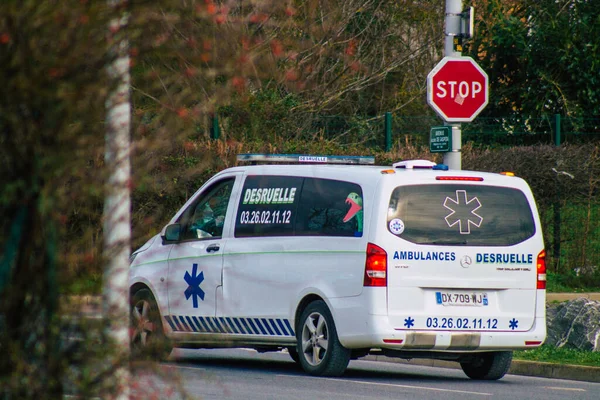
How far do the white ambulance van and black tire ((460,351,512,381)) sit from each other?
13 millimetres

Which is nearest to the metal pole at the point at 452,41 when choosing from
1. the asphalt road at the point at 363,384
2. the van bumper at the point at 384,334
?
the asphalt road at the point at 363,384

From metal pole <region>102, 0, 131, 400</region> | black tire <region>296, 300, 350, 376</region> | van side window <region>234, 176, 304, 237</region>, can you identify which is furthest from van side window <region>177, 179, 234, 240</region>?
metal pole <region>102, 0, 131, 400</region>

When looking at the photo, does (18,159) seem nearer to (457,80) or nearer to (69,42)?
(69,42)

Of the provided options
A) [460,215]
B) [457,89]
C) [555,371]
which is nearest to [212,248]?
[460,215]

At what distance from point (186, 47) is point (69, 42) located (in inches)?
15.3

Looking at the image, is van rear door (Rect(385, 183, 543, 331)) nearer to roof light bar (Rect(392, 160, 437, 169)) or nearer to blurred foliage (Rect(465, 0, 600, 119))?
roof light bar (Rect(392, 160, 437, 169))

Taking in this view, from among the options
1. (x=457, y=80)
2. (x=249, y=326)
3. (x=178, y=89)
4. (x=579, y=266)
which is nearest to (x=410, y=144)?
(x=579, y=266)

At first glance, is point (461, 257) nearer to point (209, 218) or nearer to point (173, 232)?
point (209, 218)

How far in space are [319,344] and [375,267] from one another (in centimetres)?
97

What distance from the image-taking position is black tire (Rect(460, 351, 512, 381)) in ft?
37.4

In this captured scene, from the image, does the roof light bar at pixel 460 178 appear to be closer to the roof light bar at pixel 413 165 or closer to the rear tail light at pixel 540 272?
the roof light bar at pixel 413 165

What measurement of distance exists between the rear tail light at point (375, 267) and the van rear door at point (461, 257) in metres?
0.06

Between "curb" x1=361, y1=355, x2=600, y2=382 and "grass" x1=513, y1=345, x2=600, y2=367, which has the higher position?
"grass" x1=513, y1=345, x2=600, y2=367

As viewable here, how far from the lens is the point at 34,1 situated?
12.0 ft
